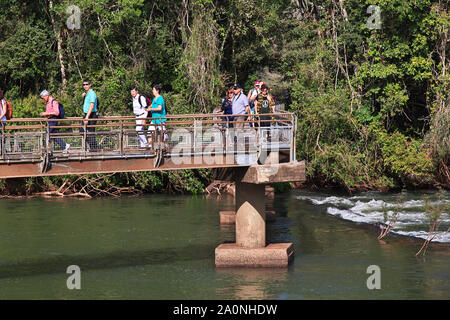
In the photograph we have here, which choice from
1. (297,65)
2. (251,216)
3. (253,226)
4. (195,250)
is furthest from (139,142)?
(297,65)

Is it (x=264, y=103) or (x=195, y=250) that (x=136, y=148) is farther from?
(x=264, y=103)

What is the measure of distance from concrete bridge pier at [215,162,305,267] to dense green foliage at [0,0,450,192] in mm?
13885

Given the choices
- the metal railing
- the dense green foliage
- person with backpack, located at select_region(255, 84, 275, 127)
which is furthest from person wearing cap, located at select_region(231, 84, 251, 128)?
the dense green foliage

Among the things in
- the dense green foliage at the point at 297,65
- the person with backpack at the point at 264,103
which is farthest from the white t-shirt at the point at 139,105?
the dense green foliage at the point at 297,65

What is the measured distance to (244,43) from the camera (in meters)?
40.3

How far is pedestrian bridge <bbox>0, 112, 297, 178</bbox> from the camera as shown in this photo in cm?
2006

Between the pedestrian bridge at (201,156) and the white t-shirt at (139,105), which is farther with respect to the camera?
the white t-shirt at (139,105)

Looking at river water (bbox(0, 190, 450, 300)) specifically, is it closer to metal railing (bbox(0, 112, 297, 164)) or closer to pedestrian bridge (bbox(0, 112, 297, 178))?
pedestrian bridge (bbox(0, 112, 297, 178))

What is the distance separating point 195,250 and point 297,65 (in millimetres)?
16663

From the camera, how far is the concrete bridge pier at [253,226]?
21.5 m

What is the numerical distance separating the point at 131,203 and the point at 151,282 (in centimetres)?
1345

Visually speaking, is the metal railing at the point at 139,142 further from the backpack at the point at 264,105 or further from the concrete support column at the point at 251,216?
the backpack at the point at 264,105
